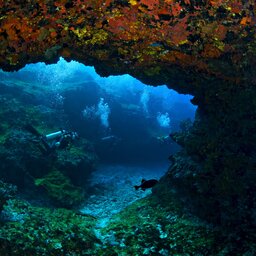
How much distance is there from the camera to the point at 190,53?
5332 millimetres

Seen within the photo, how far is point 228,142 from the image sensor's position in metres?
6.86

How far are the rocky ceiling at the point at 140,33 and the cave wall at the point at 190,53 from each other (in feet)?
0.06

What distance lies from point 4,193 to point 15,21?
4.41 m

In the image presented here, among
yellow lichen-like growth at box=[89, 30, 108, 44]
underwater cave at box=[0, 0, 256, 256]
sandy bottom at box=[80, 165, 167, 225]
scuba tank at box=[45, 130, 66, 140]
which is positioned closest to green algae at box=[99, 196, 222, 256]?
underwater cave at box=[0, 0, 256, 256]

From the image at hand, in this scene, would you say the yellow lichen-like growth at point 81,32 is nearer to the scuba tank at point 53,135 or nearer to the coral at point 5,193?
the coral at point 5,193

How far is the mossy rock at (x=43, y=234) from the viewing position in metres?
5.04

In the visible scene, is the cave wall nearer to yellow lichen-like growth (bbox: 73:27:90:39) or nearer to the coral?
yellow lichen-like growth (bbox: 73:27:90:39)

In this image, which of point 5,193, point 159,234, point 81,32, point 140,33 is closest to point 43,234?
point 5,193

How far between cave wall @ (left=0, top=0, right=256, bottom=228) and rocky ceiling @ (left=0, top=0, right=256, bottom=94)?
0.06ft

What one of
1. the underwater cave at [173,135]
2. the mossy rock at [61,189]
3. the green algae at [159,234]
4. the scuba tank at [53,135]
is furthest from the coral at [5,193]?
the scuba tank at [53,135]

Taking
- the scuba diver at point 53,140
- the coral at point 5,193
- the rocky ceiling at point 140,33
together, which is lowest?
the coral at point 5,193

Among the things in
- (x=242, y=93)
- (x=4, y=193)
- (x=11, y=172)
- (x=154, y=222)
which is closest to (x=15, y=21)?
(x=4, y=193)

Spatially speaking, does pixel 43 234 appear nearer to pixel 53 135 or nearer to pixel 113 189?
pixel 113 189

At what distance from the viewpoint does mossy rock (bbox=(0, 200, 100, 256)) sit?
16.5 feet
